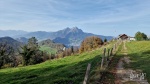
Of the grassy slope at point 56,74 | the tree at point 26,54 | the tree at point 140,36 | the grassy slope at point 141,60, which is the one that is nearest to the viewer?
the grassy slope at point 56,74

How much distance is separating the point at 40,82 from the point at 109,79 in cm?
1130

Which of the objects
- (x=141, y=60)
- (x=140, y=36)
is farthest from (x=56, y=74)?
(x=140, y=36)

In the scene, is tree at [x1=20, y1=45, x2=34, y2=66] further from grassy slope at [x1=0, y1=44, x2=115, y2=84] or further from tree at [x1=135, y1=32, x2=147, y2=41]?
grassy slope at [x1=0, y1=44, x2=115, y2=84]

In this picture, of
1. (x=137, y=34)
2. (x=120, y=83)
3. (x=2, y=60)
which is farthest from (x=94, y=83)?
(x=137, y=34)

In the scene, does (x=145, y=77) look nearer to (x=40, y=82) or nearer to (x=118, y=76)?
(x=118, y=76)

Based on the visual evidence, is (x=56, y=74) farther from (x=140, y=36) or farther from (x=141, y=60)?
(x=140, y=36)

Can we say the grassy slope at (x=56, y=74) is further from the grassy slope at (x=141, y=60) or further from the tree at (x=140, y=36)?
the tree at (x=140, y=36)

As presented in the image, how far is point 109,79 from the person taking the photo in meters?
23.8

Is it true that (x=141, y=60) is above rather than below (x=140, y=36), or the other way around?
below

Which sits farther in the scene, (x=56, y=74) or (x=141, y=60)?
(x=141, y=60)

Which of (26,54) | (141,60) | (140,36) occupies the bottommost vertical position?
(26,54)

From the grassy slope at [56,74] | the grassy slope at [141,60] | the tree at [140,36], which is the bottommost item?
the grassy slope at [56,74]

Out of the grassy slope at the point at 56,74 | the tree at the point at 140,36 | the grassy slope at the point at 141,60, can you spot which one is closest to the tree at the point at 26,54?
the tree at the point at 140,36

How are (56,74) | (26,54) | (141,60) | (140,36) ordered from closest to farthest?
(56,74)
(141,60)
(26,54)
(140,36)
